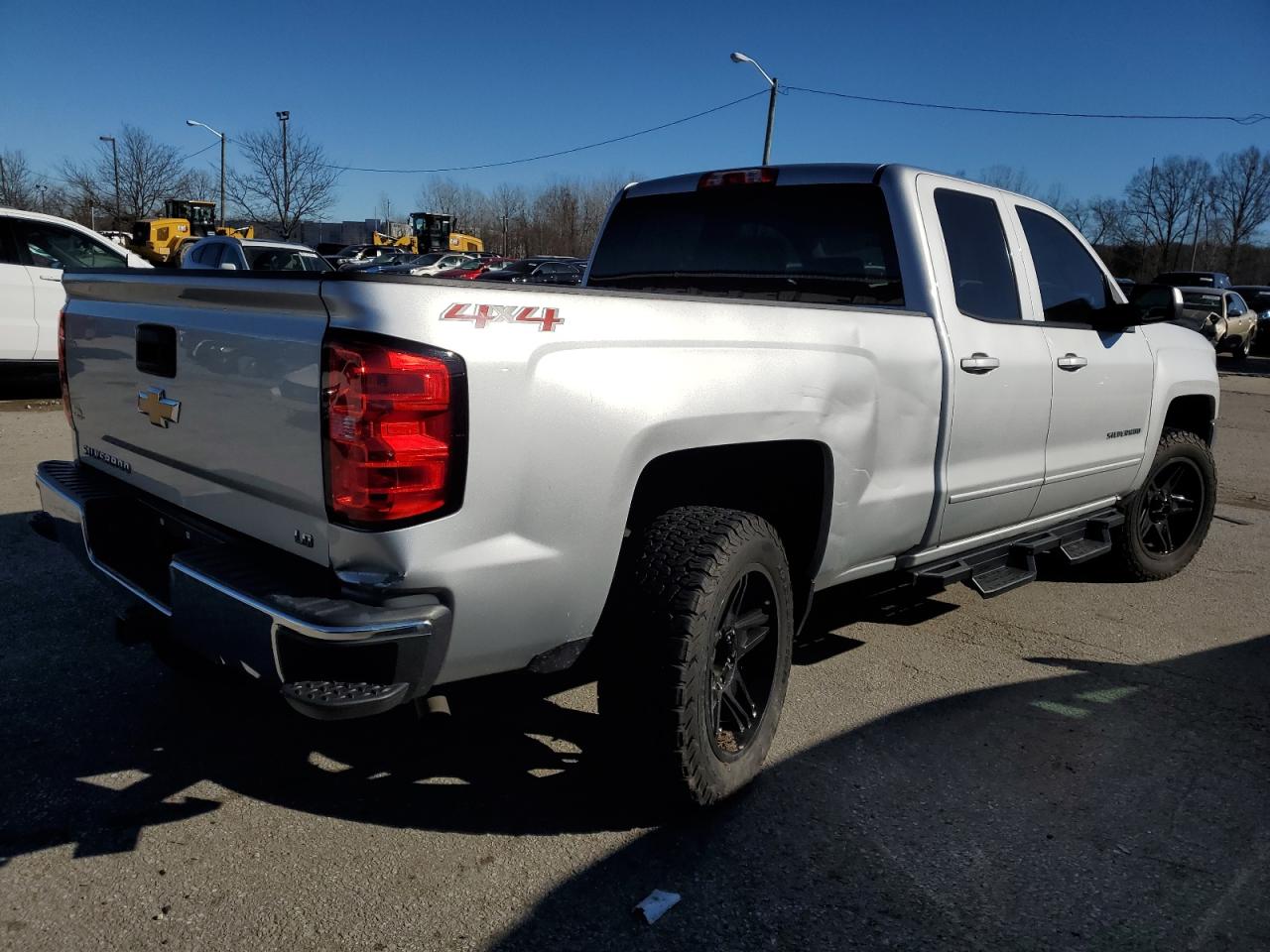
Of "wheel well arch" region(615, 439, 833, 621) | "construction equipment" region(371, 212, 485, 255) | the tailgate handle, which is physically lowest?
"wheel well arch" region(615, 439, 833, 621)

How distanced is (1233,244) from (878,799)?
86.1 metres

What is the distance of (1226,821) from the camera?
301cm

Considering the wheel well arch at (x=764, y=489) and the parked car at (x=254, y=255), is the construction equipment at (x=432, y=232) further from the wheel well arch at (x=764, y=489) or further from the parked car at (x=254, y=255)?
the wheel well arch at (x=764, y=489)

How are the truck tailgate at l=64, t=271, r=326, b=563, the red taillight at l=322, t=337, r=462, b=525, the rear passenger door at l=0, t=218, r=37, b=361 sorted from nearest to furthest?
the red taillight at l=322, t=337, r=462, b=525, the truck tailgate at l=64, t=271, r=326, b=563, the rear passenger door at l=0, t=218, r=37, b=361

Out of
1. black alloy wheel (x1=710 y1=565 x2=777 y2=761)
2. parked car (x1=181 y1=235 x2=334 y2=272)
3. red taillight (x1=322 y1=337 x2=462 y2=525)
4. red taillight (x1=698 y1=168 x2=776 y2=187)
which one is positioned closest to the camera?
red taillight (x1=322 y1=337 x2=462 y2=525)

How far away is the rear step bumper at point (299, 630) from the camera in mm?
2152

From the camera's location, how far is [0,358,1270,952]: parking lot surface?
→ 2.43m

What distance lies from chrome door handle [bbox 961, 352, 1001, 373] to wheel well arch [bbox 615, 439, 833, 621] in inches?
32.9

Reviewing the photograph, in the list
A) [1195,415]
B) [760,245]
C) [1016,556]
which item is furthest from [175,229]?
[1016,556]

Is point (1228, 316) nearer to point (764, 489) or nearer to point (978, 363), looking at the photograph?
point (978, 363)

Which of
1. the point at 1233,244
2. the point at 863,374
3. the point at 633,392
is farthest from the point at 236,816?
the point at 1233,244

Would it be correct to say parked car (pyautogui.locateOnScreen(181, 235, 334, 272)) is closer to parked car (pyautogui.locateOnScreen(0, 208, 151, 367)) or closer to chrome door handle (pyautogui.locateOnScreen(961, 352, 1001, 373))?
parked car (pyautogui.locateOnScreen(0, 208, 151, 367))

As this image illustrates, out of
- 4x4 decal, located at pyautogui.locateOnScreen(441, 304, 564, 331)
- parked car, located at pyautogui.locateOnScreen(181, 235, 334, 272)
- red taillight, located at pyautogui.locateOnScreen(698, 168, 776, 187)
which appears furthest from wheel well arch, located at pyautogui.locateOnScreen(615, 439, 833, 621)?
parked car, located at pyautogui.locateOnScreen(181, 235, 334, 272)

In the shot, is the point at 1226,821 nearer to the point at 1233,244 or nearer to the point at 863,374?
the point at 863,374
